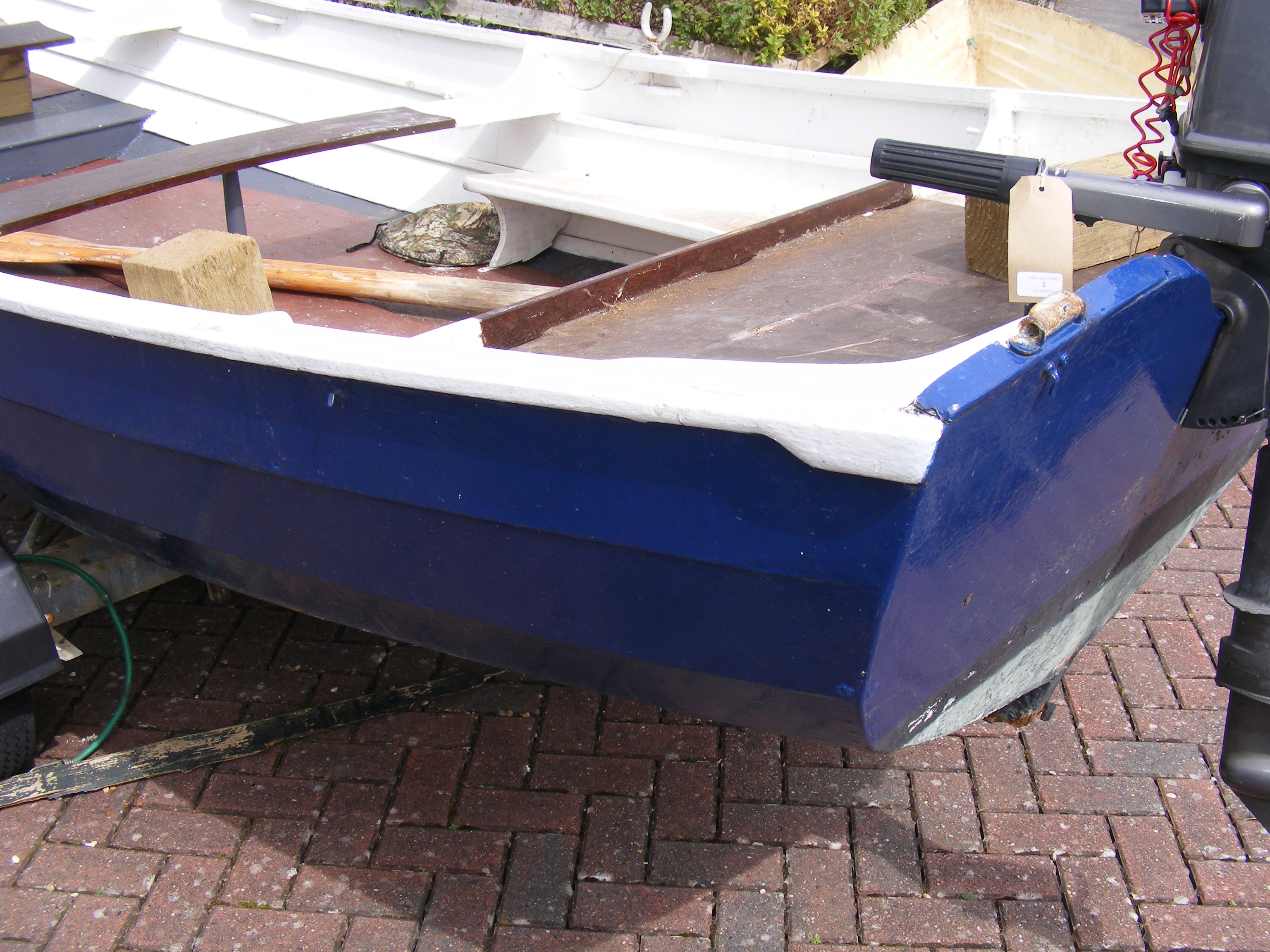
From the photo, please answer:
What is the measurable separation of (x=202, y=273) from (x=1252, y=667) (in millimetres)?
1886

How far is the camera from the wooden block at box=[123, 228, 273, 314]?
1.86m

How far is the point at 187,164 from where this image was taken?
2645 mm

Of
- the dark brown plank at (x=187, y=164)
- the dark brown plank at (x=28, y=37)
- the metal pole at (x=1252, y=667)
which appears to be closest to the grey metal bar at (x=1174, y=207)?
the metal pole at (x=1252, y=667)

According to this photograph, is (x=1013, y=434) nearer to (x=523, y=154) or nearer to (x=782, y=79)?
(x=782, y=79)

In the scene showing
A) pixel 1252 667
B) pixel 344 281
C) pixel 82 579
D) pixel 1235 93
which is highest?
pixel 1235 93

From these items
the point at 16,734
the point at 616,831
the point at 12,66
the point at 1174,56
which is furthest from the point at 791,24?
the point at 16,734

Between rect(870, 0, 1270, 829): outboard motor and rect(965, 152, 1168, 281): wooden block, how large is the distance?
0.24 m

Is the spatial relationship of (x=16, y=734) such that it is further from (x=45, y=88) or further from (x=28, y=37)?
(x=45, y=88)

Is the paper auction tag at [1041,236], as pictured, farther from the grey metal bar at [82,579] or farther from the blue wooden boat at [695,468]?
the grey metal bar at [82,579]

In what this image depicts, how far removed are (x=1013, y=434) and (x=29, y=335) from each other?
5.87ft

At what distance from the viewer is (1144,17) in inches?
65.6

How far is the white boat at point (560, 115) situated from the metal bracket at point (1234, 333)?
1.34m

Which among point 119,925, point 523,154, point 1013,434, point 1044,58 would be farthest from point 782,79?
point 119,925

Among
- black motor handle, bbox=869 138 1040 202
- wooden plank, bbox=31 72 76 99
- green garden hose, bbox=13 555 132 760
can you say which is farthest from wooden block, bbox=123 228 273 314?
wooden plank, bbox=31 72 76 99
